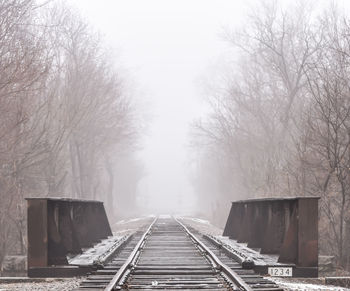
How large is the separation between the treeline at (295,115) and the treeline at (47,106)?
7.68 m

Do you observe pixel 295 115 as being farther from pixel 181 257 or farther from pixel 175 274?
pixel 175 274

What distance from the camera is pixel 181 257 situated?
38.2 feet

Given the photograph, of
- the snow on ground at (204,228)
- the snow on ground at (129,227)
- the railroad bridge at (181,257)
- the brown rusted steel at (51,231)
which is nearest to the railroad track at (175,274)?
the railroad bridge at (181,257)

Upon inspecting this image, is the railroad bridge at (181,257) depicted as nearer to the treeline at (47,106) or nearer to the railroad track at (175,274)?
the railroad track at (175,274)

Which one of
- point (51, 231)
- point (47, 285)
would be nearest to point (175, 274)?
point (47, 285)

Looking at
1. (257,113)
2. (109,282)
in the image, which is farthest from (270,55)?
(109,282)

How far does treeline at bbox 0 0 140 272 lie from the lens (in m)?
18.2

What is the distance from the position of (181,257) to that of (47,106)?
15854 mm

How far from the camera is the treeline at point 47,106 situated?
18156 millimetres

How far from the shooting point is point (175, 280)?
849cm

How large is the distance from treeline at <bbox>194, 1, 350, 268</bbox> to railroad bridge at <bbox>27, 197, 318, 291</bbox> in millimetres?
5495

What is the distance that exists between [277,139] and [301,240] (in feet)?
79.4

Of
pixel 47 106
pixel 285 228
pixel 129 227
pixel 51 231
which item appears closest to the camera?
pixel 51 231

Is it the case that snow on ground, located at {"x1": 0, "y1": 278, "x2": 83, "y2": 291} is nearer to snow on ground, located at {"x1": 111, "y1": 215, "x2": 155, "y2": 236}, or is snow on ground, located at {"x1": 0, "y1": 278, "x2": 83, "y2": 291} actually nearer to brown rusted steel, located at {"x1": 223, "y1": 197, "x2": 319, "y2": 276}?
brown rusted steel, located at {"x1": 223, "y1": 197, "x2": 319, "y2": 276}
